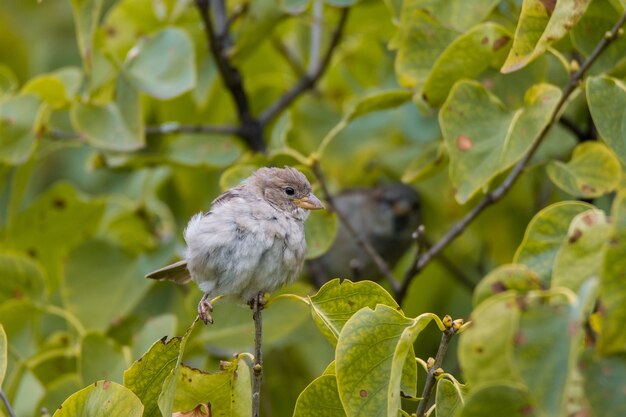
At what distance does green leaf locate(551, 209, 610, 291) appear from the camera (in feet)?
6.05

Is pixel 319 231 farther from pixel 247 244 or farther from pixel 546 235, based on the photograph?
pixel 546 235

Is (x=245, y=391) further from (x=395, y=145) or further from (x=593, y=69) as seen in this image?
(x=395, y=145)

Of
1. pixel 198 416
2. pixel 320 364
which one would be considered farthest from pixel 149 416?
pixel 320 364

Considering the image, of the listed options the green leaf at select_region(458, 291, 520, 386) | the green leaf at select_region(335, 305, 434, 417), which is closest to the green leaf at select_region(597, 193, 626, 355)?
the green leaf at select_region(458, 291, 520, 386)

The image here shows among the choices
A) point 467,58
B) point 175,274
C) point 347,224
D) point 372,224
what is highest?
point 467,58

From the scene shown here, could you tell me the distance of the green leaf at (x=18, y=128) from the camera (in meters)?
3.85

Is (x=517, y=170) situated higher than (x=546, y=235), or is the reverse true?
(x=546, y=235)

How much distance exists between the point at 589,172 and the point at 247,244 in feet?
3.61

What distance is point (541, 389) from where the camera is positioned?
A: 1.61m

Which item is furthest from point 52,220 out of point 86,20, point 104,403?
point 104,403

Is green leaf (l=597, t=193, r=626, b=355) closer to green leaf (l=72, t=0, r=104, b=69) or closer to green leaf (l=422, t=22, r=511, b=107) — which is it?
green leaf (l=422, t=22, r=511, b=107)

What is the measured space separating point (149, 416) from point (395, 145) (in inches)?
89.9

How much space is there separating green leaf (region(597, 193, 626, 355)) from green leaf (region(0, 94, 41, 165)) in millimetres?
2683

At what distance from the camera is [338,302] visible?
8.17 ft
